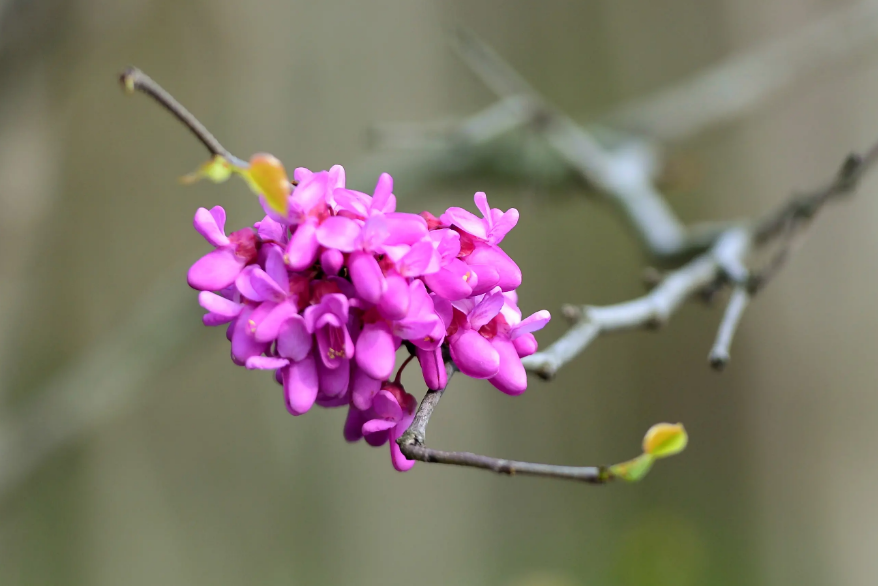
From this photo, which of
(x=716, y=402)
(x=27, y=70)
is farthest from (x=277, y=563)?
(x=716, y=402)

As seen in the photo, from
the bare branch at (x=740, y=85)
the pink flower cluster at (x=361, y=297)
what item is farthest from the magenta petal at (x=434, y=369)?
the bare branch at (x=740, y=85)

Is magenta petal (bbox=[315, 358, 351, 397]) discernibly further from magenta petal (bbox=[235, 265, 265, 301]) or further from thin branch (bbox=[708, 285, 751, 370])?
thin branch (bbox=[708, 285, 751, 370])

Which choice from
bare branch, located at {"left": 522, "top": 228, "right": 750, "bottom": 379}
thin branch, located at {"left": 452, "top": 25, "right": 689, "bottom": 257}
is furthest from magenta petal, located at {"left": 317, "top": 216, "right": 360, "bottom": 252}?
thin branch, located at {"left": 452, "top": 25, "right": 689, "bottom": 257}

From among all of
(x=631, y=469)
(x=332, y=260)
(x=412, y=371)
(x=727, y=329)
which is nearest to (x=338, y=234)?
(x=332, y=260)

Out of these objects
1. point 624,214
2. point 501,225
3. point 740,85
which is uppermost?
point 740,85

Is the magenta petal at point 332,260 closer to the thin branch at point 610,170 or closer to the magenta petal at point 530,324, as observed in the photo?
the magenta petal at point 530,324

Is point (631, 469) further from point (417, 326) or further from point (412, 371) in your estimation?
point (412, 371)

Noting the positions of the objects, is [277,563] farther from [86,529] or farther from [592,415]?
[592,415]
